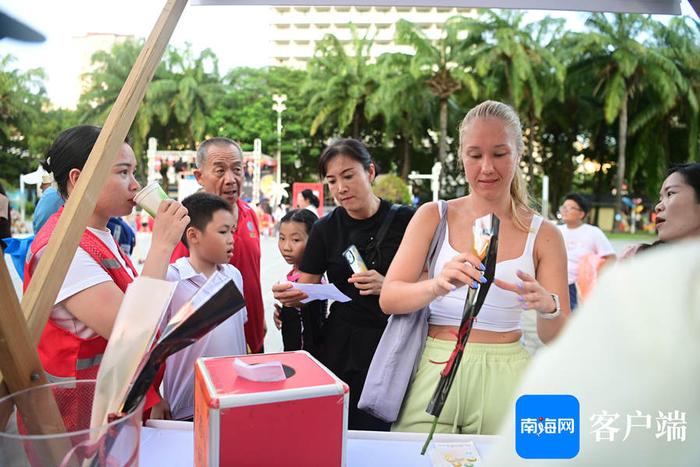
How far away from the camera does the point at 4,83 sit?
2.37 feet

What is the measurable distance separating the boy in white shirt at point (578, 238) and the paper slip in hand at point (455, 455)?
115 inches

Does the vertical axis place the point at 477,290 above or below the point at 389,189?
below

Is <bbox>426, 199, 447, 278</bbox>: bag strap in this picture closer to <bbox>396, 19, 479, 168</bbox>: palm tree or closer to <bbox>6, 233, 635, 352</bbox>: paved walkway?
<bbox>6, 233, 635, 352</bbox>: paved walkway

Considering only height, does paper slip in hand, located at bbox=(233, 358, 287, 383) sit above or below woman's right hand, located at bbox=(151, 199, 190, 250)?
below

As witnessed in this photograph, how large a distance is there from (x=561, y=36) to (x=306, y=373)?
2432 cm

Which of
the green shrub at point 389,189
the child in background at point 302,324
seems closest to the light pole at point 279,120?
the green shrub at point 389,189

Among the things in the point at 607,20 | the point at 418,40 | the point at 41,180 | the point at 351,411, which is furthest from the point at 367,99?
the point at 351,411

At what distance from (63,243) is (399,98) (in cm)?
2156

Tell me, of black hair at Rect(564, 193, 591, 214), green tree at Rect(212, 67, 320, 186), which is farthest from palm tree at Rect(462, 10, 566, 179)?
black hair at Rect(564, 193, 591, 214)

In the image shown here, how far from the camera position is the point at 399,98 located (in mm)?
21297

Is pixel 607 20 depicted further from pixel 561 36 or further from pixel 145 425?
pixel 145 425

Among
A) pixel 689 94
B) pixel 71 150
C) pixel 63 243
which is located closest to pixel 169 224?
pixel 71 150

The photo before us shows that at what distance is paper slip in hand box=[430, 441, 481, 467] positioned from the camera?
→ 0.82m

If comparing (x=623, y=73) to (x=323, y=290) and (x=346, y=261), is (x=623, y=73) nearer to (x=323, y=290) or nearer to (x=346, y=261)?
(x=346, y=261)
